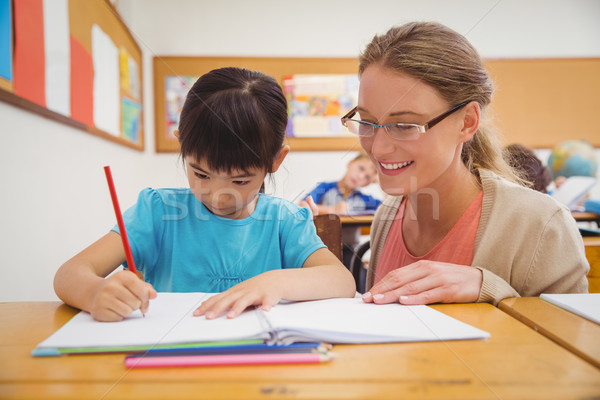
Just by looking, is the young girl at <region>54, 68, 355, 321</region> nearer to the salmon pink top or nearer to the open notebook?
the open notebook

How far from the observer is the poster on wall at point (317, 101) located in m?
3.60

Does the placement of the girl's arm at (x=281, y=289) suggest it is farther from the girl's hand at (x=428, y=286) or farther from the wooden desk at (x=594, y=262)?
the wooden desk at (x=594, y=262)

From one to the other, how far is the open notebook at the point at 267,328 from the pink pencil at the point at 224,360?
1.0 inches

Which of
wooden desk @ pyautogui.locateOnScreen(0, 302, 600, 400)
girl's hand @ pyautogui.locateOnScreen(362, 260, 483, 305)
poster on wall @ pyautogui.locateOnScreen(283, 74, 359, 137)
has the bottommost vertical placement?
wooden desk @ pyautogui.locateOnScreen(0, 302, 600, 400)

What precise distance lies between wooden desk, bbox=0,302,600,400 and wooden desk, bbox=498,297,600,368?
0.02 m

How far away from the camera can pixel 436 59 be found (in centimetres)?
89

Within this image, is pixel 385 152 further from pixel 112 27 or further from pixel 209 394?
pixel 112 27

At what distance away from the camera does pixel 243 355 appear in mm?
410

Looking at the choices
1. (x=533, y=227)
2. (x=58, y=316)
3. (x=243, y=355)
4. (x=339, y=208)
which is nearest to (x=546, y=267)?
(x=533, y=227)

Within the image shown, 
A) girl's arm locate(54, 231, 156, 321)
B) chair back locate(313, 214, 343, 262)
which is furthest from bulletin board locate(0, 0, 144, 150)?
chair back locate(313, 214, 343, 262)

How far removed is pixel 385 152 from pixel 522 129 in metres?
3.47

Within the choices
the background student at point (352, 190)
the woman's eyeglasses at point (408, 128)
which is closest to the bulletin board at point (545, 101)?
the background student at point (352, 190)

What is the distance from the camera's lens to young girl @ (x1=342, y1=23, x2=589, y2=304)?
2.64 ft

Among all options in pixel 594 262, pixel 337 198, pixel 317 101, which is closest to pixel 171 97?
pixel 317 101
